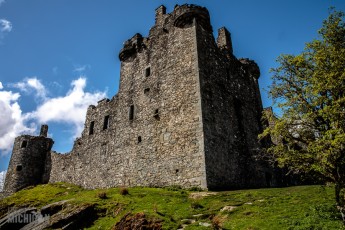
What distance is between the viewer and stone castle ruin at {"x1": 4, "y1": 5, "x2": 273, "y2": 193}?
19875 millimetres

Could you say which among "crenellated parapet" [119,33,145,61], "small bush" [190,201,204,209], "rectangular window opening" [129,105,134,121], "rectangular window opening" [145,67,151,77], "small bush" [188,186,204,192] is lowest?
"small bush" [190,201,204,209]

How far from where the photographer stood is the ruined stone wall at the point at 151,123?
1995cm

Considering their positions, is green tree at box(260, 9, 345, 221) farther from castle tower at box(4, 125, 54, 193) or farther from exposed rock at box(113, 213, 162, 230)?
castle tower at box(4, 125, 54, 193)

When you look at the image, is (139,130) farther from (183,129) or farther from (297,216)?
(297,216)

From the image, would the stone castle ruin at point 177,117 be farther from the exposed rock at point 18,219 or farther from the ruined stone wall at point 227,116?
the exposed rock at point 18,219

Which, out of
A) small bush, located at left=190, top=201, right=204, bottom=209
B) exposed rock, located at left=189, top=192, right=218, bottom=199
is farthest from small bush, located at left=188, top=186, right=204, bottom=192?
small bush, located at left=190, top=201, right=204, bottom=209

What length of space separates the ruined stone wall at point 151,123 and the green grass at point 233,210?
2274mm

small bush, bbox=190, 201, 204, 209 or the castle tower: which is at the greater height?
the castle tower

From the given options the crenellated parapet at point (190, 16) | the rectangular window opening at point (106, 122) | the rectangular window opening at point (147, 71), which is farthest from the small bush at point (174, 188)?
the crenellated parapet at point (190, 16)

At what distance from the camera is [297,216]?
10.9 meters

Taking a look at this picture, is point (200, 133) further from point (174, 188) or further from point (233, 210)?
point (233, 210)

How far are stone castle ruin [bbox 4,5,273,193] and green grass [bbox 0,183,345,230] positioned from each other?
270cm

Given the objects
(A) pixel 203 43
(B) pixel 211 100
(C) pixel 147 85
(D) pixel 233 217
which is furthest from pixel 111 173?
(D) pixel 233 217

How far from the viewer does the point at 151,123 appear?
2284cm
